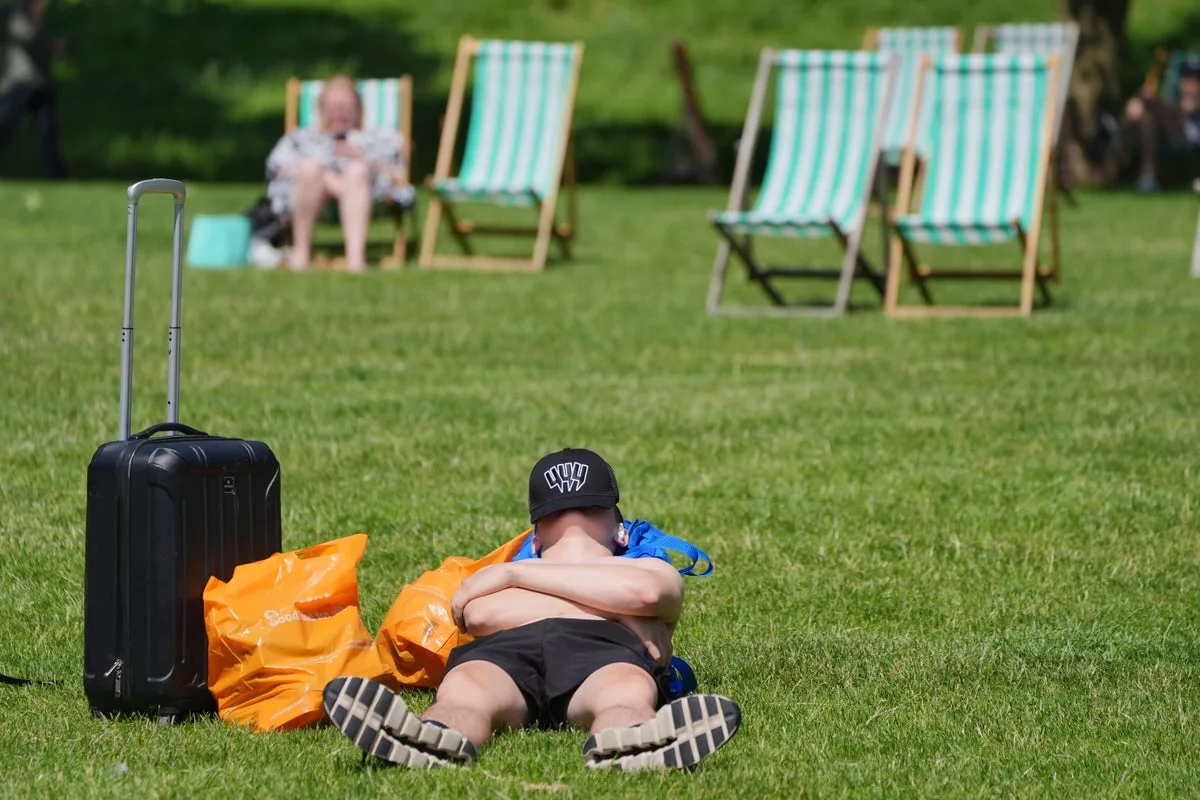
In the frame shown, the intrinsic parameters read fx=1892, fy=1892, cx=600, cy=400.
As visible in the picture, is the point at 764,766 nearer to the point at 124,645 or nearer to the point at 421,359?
the point at 124,645

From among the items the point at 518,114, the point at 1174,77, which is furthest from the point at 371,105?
the point at 1174,77

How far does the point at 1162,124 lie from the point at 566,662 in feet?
54.4

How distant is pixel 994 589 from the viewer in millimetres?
4820

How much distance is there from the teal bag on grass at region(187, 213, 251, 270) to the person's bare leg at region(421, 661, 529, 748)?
813 centimetres

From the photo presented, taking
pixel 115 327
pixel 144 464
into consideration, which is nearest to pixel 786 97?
pixel 115 327

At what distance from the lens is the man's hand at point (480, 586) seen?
3787 millimetres

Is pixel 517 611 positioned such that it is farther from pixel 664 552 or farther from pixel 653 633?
pixel 664 552

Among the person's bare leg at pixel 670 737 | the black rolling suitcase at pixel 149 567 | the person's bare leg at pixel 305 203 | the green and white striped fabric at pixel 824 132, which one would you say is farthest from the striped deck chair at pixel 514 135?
the person's bare leg at pixel 670 737

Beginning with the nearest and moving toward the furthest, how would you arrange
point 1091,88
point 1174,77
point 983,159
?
1. point 983,159
2. point 1091,88
3. point 1174,77

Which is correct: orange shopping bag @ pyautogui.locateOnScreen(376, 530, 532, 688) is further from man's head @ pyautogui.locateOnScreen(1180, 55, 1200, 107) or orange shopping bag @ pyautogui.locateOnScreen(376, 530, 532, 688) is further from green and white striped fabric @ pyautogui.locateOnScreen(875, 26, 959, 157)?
man's head @ pyautogui.locateOnScreen(1180, 55, 1200, 107)

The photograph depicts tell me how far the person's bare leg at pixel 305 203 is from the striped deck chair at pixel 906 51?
169 inches

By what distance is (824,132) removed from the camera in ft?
35.3

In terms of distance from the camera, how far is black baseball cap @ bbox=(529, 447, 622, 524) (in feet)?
12.8

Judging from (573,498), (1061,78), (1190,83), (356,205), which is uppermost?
(573,498)
